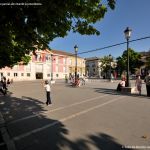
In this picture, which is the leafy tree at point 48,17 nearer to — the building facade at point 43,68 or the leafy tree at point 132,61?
the building facade at point 43,68

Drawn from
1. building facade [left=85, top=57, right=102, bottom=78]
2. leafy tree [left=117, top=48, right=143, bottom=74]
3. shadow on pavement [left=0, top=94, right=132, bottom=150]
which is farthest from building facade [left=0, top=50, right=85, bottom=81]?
shadow on pavement [left=0, top=94, right=132, bottom=150]

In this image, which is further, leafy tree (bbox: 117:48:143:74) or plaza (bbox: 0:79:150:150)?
leafy tree (bbox: 117:48:143:74)

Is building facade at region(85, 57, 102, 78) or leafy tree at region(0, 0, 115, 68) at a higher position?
building facade at region(85, 57, 102, 78)

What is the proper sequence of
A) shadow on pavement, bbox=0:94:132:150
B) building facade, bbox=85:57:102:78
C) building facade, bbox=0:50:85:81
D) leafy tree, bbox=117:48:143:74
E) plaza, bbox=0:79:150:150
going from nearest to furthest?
shadow on pavement, bbox=0:94:132:150 → plaza, bbox=0:79:150:150 → building facade, bbox=0:50:85:81 → leafy tree, bbox=117:48:143:74 → building facade, bbox=85:57:102:78

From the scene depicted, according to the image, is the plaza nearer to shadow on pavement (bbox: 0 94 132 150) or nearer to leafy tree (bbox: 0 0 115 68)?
shadow on pavement (bbox: 0 94 132 150)

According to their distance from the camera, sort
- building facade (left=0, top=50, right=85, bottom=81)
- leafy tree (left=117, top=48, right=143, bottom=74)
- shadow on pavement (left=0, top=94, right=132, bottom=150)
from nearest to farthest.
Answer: shadow on pavement (left=0, top=94, right=132, bottom=150) < building facade (left=0, top=50, right=85, bottom=81) < leafy tree (left=117, top=48, right=143, bottom=74)

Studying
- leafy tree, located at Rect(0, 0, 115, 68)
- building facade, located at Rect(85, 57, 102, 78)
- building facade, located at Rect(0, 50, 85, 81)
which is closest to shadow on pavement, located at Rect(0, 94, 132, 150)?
leafy tree, located at Rect(0, 0, 115, 68)

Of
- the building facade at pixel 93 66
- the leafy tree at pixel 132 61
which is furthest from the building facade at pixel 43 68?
the building facade at pixel 93 66

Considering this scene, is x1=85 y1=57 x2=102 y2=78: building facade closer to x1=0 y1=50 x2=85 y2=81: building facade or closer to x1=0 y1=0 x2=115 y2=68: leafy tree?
x1=0 y1=50 x2=85 y2=81: building facade

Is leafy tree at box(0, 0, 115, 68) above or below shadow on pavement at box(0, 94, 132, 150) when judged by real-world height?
above

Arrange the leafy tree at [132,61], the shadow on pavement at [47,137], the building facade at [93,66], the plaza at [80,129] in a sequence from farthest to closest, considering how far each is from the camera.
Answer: the building facade at [93,66] < the leafy tree at [132,61] < the plaza at [80,129] < the shadow on pavement at [47,137]

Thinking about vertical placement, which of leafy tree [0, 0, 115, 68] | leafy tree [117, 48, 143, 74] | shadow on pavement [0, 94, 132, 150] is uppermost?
leafy tree [117, 48, 143, 74]

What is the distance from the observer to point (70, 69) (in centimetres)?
9431

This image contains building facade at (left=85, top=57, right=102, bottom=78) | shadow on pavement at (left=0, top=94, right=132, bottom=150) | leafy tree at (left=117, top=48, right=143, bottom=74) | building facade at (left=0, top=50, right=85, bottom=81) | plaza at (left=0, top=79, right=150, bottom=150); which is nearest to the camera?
shadow on pavement at (left=0, top=94, right=132, bottom=150)
